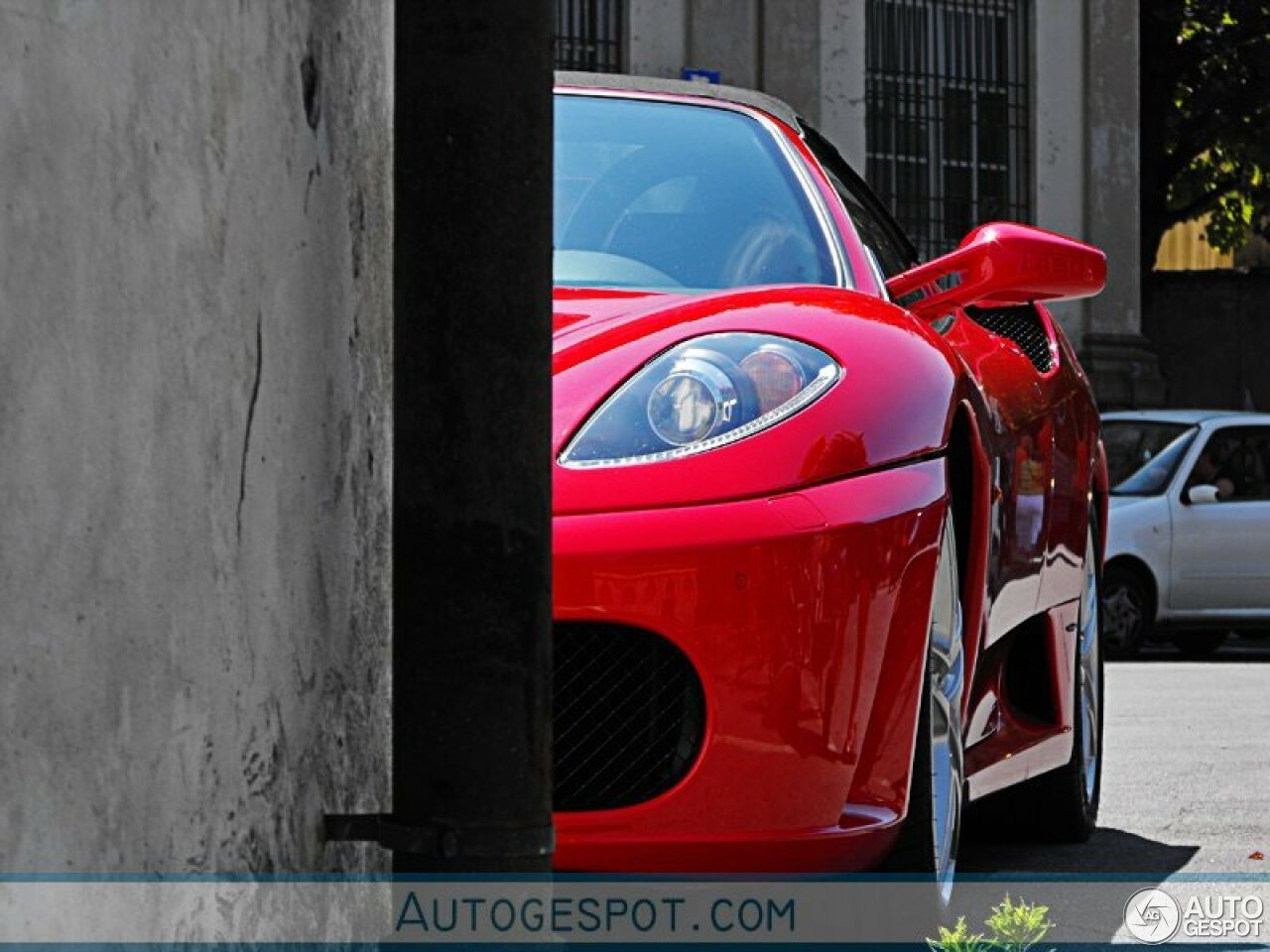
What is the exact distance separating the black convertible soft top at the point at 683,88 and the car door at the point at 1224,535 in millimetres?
11259

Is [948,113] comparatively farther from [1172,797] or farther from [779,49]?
[1172,797]

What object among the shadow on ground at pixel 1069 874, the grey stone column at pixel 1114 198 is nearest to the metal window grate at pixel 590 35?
the grey stone column at pixel 1114 198

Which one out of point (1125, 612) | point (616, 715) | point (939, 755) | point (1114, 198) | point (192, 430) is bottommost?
point (1125, 612)

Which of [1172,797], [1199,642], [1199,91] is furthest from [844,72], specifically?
[1172,797]

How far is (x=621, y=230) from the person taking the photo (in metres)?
4.86

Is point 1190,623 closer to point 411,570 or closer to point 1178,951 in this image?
point 1178,951

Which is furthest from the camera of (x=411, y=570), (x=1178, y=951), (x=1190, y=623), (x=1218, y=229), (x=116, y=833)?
(x=1218, y=229)

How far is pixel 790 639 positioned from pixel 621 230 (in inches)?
53.1

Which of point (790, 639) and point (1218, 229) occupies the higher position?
point (1218, 229)

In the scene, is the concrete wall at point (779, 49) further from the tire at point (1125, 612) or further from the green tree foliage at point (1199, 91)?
the tire at point (1125, 612)

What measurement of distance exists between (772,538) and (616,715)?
1.10 feet

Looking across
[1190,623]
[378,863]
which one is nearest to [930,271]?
[378,863]

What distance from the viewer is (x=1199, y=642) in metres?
17.9

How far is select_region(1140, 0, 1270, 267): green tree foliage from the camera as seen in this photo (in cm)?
2606
